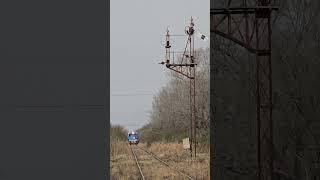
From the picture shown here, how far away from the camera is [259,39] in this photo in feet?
17.5

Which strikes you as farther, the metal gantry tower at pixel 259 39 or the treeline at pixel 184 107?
the treeline at pixel 184 107

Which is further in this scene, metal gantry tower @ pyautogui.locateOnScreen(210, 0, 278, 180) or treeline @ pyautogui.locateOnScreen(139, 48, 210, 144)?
treeline @ pyautogui.locateOnScreen(139, 48, 210, 144)

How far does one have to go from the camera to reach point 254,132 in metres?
5.80

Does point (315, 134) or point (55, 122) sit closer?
point (55, 122)

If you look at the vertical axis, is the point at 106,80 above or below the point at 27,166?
above

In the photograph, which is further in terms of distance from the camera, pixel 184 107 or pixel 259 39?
pixel 184 107

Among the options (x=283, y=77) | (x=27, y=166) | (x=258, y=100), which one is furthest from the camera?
(x=283, y=77)

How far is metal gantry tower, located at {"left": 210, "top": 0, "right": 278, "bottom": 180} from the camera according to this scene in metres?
5.16

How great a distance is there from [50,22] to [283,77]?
3.55 m

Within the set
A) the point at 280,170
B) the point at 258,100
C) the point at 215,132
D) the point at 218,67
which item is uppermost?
the point at 218,67

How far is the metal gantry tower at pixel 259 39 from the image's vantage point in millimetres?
5164

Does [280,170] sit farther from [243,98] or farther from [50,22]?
[50,22]

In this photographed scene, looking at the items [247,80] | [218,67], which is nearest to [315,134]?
[247,80]

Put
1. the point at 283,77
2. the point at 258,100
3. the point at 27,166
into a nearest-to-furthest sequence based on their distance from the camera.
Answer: the point at 27,166 < the point at 258,100 < the point at 283,77
